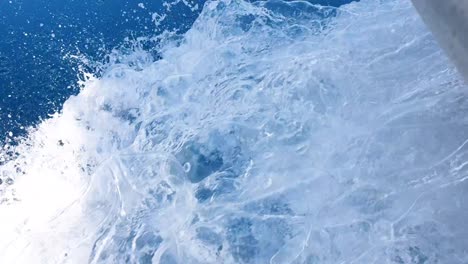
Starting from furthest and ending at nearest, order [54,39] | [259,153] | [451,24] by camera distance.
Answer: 1. [54,39]
2. [259,153]
3. [451,24]

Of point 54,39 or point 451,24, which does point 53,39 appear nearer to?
point 54,39

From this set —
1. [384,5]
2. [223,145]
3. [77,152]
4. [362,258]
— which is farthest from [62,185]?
[384,5]

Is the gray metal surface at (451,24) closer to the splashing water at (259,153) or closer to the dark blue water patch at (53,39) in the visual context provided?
the splashing water at (259,153)

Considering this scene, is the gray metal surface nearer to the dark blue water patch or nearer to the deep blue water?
the deep blue water

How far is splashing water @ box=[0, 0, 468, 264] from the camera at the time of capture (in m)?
1.91

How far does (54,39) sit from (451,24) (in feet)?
8.74

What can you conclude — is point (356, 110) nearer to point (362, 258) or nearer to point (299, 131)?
point (299, 131)

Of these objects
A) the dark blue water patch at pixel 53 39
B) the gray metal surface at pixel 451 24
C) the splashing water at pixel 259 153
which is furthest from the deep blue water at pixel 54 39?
the gray metal surface at pixel 451 24

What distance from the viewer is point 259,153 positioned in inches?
91.4

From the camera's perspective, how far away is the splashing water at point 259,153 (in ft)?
6.26

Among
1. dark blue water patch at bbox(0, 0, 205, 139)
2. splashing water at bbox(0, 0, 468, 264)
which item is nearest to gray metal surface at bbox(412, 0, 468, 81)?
splashing water at bbox(0, 0, 468, 264)

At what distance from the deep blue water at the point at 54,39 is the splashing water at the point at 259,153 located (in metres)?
0.13

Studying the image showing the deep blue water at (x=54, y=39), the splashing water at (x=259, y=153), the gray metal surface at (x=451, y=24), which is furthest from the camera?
the deep blue water at (x=54, y=39)

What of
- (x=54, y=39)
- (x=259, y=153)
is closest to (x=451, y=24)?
(x=259, y=153)
